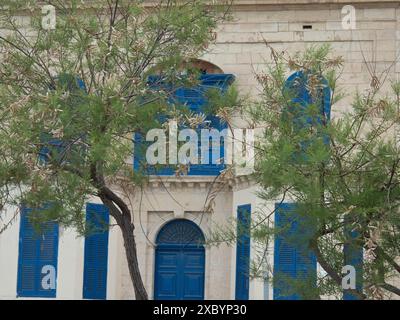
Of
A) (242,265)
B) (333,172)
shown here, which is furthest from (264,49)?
(333,172)

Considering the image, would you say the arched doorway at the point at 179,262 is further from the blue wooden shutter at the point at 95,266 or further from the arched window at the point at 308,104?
the arched window at the point at 308,104

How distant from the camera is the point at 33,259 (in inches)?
861

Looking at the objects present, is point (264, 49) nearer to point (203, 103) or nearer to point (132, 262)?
point (203, 103)

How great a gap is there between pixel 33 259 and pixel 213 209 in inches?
151

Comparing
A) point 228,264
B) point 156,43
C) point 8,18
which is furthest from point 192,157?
point 228,264

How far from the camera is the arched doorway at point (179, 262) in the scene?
2273 centimetres

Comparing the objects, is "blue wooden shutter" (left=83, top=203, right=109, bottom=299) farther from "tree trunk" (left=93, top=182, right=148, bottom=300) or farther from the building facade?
"tree trunk" (left=93, top=182, right=148, bottom=300)

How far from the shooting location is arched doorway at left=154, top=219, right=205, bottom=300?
895 inches

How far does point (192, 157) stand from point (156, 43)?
1.98 metres

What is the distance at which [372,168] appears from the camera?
13.6 m

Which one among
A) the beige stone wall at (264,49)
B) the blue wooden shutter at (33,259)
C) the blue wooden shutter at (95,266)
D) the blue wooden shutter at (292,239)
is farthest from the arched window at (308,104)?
the blue wooden shutter at (33,259)

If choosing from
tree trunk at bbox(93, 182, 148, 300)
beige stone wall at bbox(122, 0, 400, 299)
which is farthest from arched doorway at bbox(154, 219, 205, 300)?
tree trunk at bbox(93, 182, 148, 300)

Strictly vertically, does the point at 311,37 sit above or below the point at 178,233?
above

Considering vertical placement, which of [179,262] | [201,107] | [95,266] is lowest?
[95,266]
